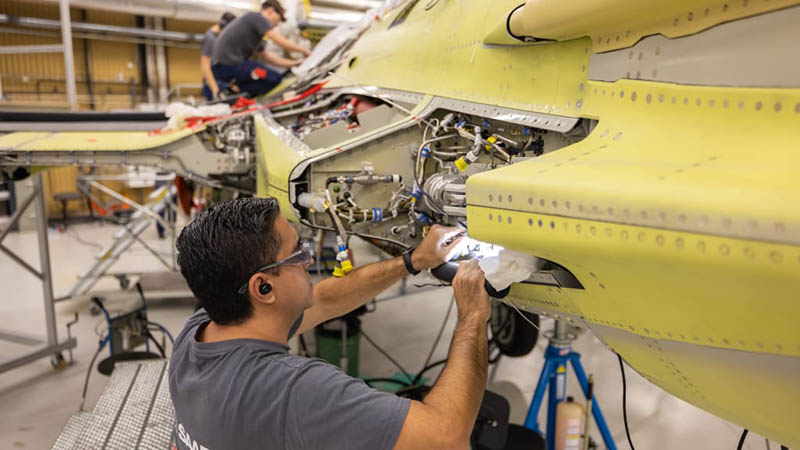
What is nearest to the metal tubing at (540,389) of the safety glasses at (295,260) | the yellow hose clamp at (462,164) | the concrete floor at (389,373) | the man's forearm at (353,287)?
the concrete floor at (389,373)

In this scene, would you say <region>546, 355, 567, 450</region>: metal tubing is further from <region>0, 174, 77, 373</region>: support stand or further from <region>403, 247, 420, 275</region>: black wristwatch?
<region>0, 174, 77, 373</region>: support stand

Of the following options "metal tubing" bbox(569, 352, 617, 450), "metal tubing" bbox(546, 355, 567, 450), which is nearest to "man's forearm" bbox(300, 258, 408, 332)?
"metal tubing" bbox(546, 355, 567, 450)

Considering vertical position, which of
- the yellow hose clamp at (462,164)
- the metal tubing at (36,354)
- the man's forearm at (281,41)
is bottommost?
the metal tubing at (36,354)

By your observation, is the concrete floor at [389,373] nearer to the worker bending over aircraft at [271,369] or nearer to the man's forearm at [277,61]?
the man's forearm at [277,61]

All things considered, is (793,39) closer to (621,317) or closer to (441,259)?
(621,317)

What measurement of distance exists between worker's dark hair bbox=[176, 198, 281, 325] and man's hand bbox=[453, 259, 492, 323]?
61 cm

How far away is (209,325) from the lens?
159 centimetres

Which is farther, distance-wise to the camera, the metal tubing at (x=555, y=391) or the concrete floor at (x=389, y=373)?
the concrete floor at (x=389, y=373)

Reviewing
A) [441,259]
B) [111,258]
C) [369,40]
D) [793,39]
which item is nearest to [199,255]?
[441,259]

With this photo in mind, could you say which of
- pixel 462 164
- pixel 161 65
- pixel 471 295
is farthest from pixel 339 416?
pixel 161 65

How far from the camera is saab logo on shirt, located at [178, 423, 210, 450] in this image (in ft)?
4.54

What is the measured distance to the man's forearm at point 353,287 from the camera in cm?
220

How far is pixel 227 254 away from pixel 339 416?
0.53 metres

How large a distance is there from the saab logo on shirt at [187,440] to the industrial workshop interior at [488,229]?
0.08 ft
